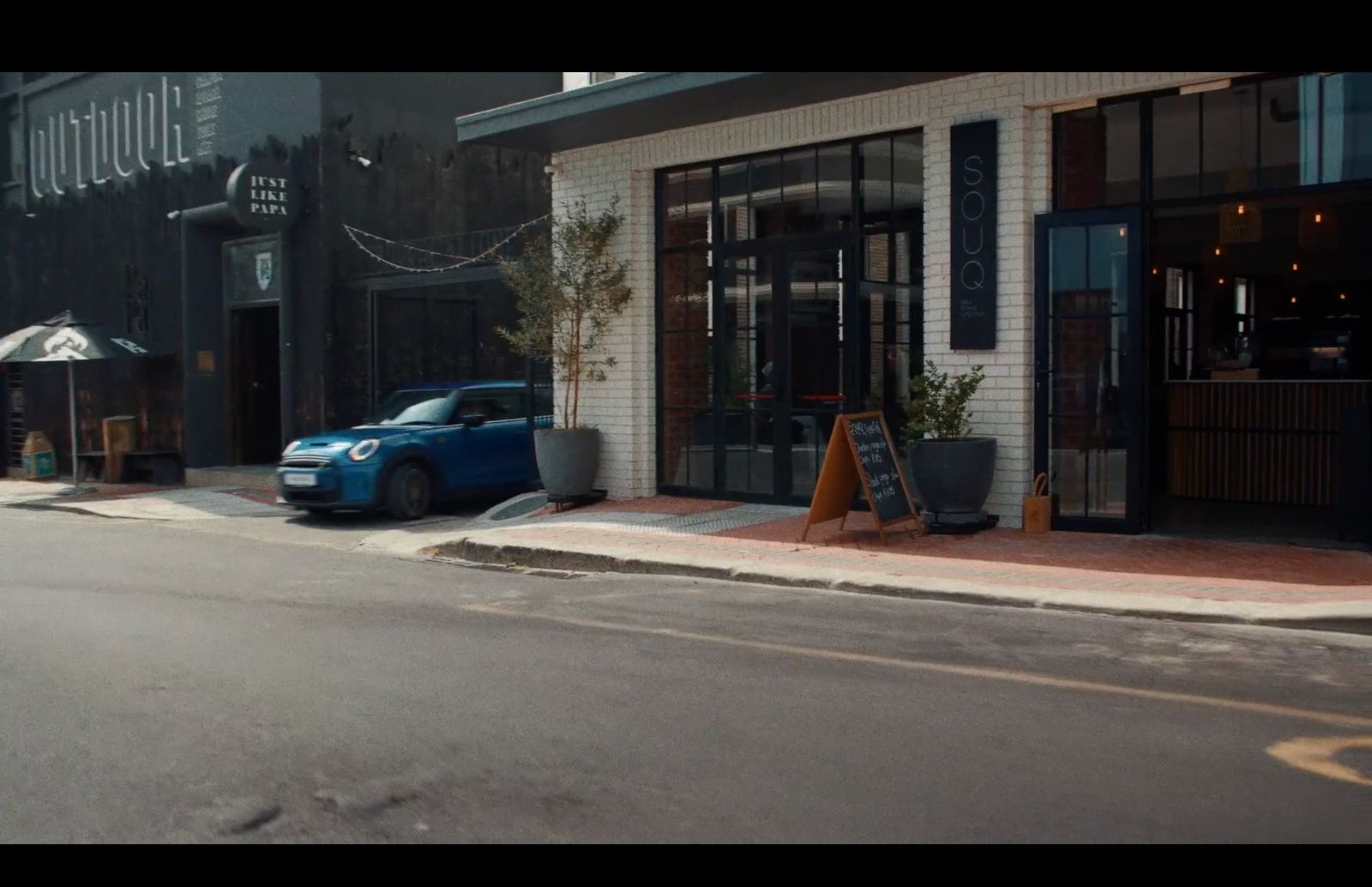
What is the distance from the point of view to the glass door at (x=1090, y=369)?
1121 cm

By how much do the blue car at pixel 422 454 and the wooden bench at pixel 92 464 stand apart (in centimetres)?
815

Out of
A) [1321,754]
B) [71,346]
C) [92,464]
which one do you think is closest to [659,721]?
[1321,754]

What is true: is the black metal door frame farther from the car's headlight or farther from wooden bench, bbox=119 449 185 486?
wooden bench, bbox=119 449 185 486

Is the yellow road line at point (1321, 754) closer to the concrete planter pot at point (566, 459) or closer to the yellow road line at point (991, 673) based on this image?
the yellow road line at point (991, 673)

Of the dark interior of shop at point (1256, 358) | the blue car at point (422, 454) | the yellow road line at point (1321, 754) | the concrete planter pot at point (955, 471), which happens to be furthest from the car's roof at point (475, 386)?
the yellow road line at point (1321, 754)

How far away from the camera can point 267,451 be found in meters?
21.7

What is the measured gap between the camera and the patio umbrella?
19453 millimetres

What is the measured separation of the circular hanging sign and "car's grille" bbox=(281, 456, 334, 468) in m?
5.50

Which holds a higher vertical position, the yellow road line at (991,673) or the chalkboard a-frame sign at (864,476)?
the chalkboard a-frame sign at (864,476)

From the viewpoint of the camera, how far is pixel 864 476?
11133 mm

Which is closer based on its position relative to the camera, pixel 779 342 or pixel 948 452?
pixel 948 452

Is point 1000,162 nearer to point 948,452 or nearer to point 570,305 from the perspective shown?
point 948,452

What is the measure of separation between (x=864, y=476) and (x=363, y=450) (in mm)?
5857

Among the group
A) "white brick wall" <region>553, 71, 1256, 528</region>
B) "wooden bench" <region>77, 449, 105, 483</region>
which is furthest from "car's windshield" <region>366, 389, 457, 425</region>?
"wooden bench" <region>77, 449, 105, 483</region>
